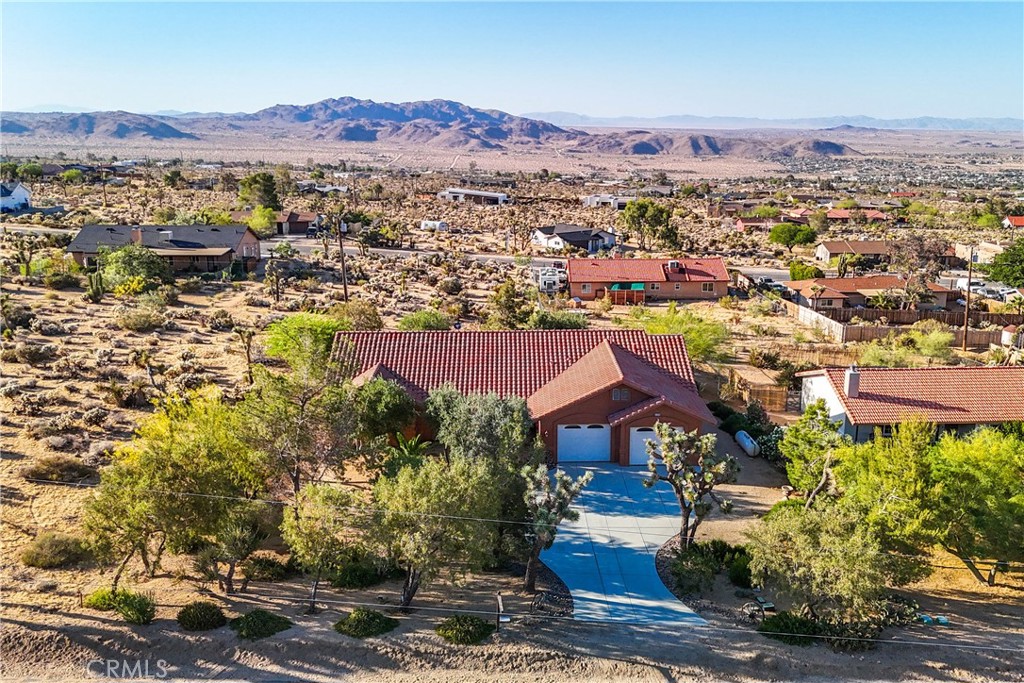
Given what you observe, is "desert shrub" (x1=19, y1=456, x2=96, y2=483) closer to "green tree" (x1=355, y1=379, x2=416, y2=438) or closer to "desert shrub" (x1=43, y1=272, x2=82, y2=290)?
"green tree" (x1=355, y1=379, x2=416, y2=438)

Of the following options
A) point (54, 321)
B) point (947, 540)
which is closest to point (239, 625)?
point (947, 540)

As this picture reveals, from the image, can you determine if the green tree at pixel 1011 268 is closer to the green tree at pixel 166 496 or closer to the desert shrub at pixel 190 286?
the green tree at pixel 166 496

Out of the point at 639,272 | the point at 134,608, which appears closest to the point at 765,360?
the point at 639,272

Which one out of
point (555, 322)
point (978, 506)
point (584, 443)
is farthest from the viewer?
point (555, 322)

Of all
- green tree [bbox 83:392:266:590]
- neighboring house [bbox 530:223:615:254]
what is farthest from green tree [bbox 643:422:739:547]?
neighboring house [bbox 530:223:615:254]

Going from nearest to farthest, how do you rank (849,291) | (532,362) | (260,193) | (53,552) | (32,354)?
(53,552) < (532,362) < (32,354) < (849,291) < (260,193)

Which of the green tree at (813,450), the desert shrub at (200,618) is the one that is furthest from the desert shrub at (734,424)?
the desert shrub at (200,618)

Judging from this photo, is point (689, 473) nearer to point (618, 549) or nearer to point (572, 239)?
point (618, 549)
